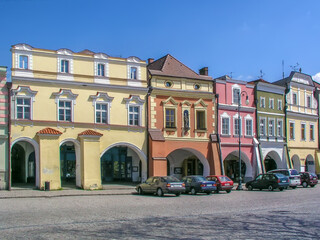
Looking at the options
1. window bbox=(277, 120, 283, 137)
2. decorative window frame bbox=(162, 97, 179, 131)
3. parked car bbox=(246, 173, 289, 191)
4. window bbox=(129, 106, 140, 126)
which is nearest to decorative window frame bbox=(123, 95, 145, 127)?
window bbox=(129, 106, 140, 126)

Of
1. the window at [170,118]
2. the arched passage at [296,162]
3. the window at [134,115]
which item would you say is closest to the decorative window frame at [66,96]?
the window at [134,115]

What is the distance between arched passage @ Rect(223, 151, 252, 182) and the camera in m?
42.4

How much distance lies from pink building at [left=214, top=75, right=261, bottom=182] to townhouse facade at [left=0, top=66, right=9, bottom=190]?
61.9 ft

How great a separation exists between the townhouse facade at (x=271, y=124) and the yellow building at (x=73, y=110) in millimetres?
14062

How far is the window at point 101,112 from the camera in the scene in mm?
34094

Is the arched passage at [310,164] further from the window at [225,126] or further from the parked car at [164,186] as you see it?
the parked car at [164,186]

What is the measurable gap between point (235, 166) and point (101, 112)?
667 inches

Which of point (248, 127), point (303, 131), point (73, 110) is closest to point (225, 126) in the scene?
point (248, 127)

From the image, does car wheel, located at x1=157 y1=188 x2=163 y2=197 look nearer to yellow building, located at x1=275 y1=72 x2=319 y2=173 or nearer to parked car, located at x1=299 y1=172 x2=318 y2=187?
parked car, located at x1=299 y1=172 x2=318 y2=187

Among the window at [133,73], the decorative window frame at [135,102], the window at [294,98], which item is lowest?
the decorative window frame at [135,102]

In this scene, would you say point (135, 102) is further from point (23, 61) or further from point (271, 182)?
point (271, 182)

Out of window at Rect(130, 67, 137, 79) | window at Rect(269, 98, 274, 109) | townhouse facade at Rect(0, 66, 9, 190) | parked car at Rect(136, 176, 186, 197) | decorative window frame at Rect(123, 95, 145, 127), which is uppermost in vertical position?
window at Rect(130, 67, 137, 79)

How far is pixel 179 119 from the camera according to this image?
37531mm

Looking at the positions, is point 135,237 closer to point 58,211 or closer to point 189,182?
point 58,211
